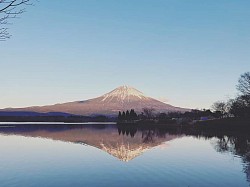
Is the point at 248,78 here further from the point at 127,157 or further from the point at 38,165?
the point at 38,165

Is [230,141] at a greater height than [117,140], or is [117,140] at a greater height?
[230,141]

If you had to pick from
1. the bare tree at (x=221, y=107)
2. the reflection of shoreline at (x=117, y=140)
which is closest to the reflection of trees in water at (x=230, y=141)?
the reflection of shoreline at (x=117, y=140)

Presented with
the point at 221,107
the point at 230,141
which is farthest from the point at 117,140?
the point at 221,107

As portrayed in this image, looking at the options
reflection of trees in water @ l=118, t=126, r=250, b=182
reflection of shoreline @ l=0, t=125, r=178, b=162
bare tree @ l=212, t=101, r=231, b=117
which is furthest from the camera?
bare tree @ l=212, t=101, r=231, b=117

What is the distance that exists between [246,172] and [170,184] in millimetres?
7617

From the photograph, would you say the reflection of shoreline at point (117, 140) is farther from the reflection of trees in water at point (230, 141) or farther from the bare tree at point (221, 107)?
the bare tree at point (221, 107)

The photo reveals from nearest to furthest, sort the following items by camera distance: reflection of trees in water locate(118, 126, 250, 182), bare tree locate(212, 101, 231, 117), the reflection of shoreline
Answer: reflection of trees in water locate(118, 126, 250, 182) → the reflection of shoreline → bare tree locate(212, 101, 231, 117)

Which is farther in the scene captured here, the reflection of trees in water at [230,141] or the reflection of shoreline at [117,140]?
the reflection of shoreline at [117,140]

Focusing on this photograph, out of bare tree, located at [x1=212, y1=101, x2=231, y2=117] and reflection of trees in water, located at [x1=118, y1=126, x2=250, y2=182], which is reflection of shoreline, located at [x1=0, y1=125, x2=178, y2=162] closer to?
reflection of trees in water, located at [x1=118, y1=126, x2=250, y2=182]

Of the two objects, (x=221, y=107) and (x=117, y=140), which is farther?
(x=221, y=107)


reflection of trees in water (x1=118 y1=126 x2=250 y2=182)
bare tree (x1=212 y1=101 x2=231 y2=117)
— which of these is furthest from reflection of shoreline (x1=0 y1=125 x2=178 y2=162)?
bare tree (x1=212 y1=101 x2=231 y2=117)

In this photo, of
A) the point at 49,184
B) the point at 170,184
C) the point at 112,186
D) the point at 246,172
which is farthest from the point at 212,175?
the point at 49,184

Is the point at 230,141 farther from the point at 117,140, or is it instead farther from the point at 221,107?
the point at 221,107

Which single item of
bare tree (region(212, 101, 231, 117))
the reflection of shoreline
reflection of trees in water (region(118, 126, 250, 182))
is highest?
bare tree (region(212, 101, 231, 117))
